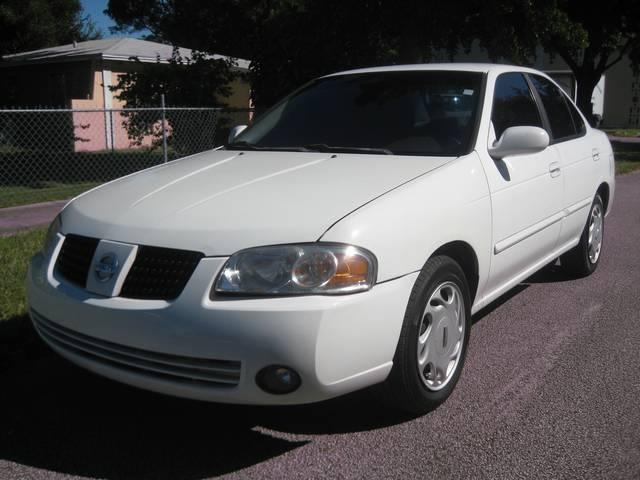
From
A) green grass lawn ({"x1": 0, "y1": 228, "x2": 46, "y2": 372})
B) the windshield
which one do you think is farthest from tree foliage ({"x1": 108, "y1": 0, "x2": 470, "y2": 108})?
the windshield

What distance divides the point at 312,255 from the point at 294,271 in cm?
10

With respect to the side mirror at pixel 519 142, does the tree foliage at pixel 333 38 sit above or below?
above

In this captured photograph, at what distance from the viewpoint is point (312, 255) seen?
2891 mm

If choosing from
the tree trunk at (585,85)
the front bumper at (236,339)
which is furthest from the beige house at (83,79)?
the front bumper at (236,339)

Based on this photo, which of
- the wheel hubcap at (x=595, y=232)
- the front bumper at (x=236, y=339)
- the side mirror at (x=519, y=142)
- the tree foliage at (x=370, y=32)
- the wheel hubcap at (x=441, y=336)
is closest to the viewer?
the front bumper at (x=236, y=339)

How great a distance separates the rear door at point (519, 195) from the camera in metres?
4.02

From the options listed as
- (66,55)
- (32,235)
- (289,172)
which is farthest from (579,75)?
(289,172)

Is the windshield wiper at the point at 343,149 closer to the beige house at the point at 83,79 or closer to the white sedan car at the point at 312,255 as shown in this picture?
the white sedan car at the point at 312,255

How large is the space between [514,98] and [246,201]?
2318mm

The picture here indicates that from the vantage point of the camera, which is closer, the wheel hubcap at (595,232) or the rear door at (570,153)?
the rear door at (570,153)

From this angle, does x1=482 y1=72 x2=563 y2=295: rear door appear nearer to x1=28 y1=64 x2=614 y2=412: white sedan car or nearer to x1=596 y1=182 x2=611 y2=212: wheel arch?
x1=28 y1=64 x2=614 y2=412: white sedan car

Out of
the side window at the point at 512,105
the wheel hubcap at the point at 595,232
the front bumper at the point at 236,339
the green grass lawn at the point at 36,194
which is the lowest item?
the green grass lawn at the point at 36,194

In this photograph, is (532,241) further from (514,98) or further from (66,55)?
(66,55)

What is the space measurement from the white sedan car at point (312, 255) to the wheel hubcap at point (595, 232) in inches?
63.0
